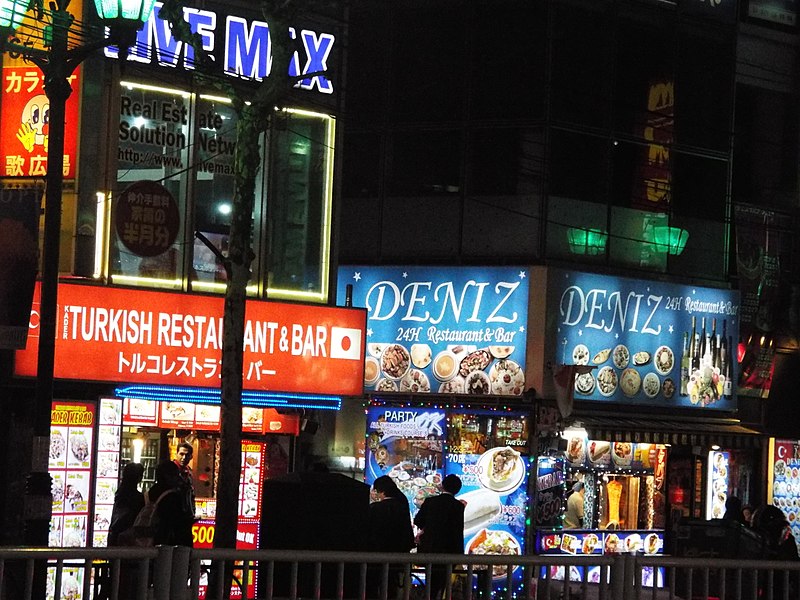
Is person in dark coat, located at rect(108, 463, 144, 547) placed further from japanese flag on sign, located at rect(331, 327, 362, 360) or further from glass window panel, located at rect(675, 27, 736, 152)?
glass window panel, located at rect(675, 27, 736, 152)

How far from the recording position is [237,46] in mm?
21828

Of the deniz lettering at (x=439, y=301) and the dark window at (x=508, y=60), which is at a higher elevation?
the dark window at (x=508, y=60)

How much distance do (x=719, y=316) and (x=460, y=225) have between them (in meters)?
5.45

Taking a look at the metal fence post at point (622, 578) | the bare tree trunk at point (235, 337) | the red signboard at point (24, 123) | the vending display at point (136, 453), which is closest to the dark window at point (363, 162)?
the vending display at point (136, 453)

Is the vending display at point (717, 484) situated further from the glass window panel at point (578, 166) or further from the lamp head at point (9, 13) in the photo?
the lamp head at point (9, 13)

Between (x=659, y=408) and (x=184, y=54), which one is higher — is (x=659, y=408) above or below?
below

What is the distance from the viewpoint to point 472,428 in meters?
25.6

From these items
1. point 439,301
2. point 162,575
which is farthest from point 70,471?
point 162,575

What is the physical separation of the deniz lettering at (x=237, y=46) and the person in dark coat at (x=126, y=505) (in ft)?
20.5

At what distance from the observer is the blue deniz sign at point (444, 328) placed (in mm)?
25766

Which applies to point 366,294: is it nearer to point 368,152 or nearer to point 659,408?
point 368,152

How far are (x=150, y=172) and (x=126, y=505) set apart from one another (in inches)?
234

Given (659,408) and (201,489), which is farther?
(659,408)

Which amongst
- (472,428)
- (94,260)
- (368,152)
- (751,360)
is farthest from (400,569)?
(751,360)
